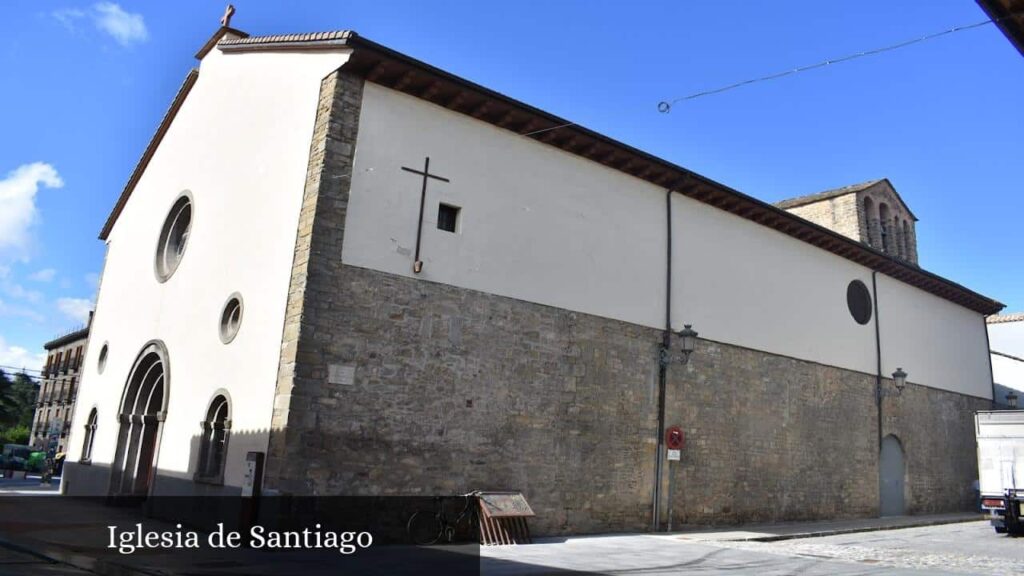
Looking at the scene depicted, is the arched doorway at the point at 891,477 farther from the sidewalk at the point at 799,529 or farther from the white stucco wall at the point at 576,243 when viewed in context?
the white stucco wall at the point at 576,243

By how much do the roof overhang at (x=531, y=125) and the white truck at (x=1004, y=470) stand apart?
5.91m

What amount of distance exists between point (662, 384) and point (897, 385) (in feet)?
31.4

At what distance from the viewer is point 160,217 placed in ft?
56.2

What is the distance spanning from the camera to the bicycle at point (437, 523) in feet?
35.6

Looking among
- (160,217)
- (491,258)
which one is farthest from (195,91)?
(491,258)

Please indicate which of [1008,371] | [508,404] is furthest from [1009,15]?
[1008,371]

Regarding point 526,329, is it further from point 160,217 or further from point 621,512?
point 160,217

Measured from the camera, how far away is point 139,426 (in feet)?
50.8

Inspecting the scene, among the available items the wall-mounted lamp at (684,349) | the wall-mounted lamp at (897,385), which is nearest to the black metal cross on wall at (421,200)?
the wall-mounted lamp at (684,349)

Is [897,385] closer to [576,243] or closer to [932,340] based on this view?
[932,340]

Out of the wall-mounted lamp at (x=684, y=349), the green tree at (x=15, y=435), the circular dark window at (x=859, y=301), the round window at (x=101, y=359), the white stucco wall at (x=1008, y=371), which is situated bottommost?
the green tree at (x=15, y=435)

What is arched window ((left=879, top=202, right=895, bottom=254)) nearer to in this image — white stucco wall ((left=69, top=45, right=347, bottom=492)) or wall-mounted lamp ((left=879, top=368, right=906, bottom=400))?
wall-mounted lamp ((left=879, top=368, right=906, bottom=400))

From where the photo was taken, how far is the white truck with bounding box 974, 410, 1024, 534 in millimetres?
→ 14609

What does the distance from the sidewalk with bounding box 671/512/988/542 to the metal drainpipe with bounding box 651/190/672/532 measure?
680 mm
